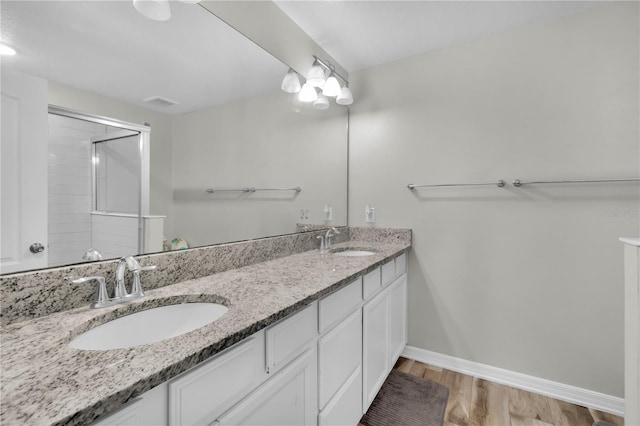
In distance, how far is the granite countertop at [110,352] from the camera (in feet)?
1.55

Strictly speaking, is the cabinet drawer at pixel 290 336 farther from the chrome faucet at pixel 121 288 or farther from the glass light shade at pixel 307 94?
the glass light shade at pixel 307 94

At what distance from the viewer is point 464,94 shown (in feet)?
6.82

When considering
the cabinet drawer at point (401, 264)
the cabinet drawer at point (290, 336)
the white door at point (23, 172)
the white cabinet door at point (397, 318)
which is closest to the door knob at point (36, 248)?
the white door at point (23, 172)

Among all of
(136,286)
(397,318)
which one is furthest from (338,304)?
(397,318)

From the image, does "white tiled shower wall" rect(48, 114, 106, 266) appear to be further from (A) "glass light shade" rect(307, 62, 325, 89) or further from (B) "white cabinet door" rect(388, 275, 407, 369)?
(B) "white cabinet door" rect(388, 275, 407, 369)

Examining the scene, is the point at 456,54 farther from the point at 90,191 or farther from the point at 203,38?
the point at 90,191

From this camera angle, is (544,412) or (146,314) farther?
(544,412)

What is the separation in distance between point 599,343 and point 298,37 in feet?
8.48

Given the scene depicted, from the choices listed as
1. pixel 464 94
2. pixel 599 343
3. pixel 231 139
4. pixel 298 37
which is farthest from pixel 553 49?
pixel 231 139

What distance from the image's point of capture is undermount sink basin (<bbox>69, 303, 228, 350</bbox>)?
31.8 inches

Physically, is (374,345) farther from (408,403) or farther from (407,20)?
(407,20)

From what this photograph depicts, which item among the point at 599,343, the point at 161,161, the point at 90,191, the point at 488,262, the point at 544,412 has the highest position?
the point at 161,161

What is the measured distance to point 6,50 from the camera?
80 cm

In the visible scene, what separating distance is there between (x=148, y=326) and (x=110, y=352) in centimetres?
32
